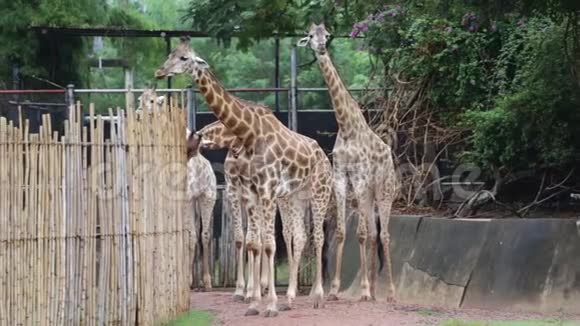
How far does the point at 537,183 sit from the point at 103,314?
234 inches

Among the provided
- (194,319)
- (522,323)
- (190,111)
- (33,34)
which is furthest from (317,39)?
(33,34)

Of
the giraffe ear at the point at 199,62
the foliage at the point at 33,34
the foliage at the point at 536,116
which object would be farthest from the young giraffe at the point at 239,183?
the foliage at the point at 33,34

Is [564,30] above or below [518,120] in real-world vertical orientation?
above

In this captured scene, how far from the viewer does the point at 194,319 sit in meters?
10.9

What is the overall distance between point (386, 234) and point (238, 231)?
190cm

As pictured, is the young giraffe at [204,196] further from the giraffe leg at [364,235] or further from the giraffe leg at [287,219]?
the giraffe leg at [364,235]

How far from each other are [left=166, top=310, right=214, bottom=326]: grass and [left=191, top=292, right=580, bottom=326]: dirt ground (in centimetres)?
10

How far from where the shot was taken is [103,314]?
9.64 metres

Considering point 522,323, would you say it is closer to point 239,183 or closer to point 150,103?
point 239,183

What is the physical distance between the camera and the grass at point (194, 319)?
418 inches

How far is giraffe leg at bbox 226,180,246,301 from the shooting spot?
1287cm

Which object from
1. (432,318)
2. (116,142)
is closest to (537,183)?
(432,318)

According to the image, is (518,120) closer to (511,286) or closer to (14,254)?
(511,286)

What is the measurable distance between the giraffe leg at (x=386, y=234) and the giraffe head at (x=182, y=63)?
8.92ft
